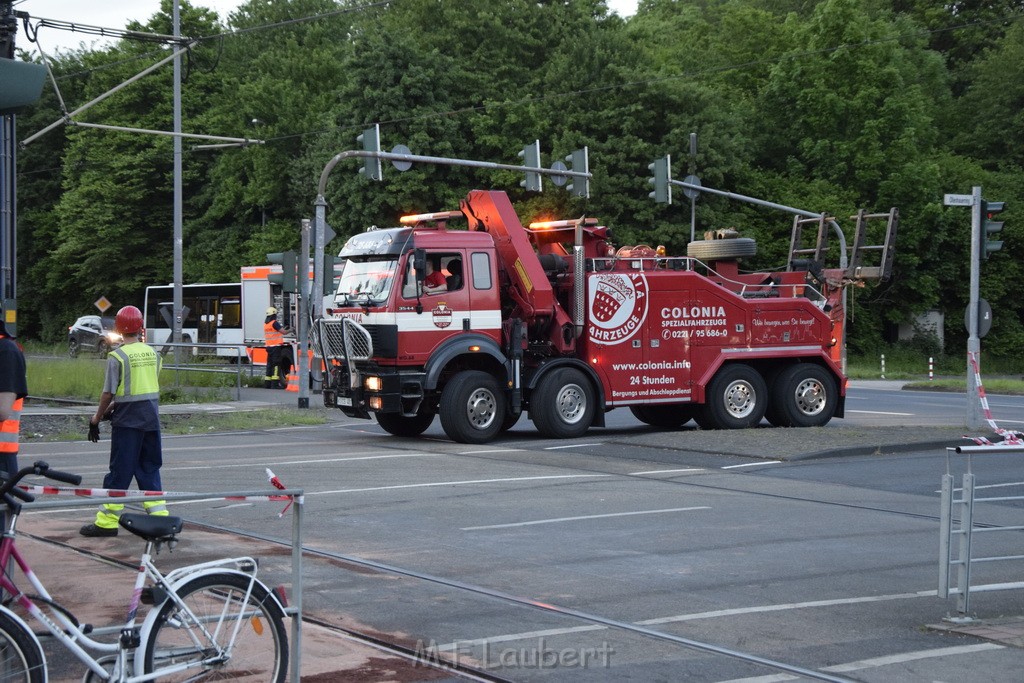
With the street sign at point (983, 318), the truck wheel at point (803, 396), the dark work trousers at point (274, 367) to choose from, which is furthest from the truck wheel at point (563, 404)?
the dark work trousers at point (274, 367)

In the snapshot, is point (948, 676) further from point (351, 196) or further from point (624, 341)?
point (351, 196)

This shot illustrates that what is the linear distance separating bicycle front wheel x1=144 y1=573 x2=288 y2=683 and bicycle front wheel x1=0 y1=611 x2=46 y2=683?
44 cm

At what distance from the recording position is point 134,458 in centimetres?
1060

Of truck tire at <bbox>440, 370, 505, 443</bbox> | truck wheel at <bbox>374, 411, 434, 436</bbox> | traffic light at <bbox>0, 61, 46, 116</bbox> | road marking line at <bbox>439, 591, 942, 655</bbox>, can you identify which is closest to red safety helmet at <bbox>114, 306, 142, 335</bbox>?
road marking line at <bbox>439, 591, 942, 655</bbox>

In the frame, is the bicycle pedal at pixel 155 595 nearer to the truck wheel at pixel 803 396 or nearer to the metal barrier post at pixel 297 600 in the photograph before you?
the metal barrier post at pixel 297 600

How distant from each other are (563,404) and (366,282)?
11.8 feet

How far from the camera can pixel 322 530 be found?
36.5 ft

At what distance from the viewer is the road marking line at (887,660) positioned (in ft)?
21.5

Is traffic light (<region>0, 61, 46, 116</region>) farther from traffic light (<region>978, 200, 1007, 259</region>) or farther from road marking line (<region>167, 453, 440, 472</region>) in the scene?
traffic light (<region>978, 200, 1007, 259</region>)

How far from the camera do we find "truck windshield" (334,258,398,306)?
63.6ft

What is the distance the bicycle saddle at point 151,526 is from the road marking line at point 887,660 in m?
2.89

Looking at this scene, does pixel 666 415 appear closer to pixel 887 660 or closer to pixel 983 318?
pixel 983 318

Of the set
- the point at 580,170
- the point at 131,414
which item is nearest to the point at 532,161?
the point at 580,170

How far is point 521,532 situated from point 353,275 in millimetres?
9734
